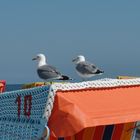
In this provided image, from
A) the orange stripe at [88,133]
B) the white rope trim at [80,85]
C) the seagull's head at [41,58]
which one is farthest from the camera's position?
the seagull's head at [41,58]

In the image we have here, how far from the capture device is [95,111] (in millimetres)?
4789

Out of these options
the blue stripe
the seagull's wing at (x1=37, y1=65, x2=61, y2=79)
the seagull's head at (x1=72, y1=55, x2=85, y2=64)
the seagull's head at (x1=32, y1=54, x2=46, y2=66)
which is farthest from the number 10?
the seagull's head at (x1=32, y1=54, x2=46, y2=66)

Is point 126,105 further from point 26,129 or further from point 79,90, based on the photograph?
point 26,129

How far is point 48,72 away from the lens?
470 inches

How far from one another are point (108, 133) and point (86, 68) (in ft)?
21.7

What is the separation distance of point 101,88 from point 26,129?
35.1 inches

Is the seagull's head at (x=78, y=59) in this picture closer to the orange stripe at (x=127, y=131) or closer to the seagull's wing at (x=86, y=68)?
the seagull's wing at (x=86, y=68)

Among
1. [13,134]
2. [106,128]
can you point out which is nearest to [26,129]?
[13,134]

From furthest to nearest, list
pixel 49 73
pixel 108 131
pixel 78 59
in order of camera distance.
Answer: pixel 78 59
pixel 49 73
pixel 108 131

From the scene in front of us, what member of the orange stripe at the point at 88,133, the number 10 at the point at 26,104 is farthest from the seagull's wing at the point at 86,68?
the number 10 at the point at 26,104

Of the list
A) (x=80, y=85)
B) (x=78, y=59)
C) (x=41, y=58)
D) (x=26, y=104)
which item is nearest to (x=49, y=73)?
(x=78, y=59)

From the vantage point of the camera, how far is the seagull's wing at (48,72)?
11802mm

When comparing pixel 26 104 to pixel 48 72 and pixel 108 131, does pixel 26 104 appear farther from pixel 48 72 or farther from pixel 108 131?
pixel 48 72

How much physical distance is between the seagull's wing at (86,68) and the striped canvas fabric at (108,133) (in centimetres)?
633
